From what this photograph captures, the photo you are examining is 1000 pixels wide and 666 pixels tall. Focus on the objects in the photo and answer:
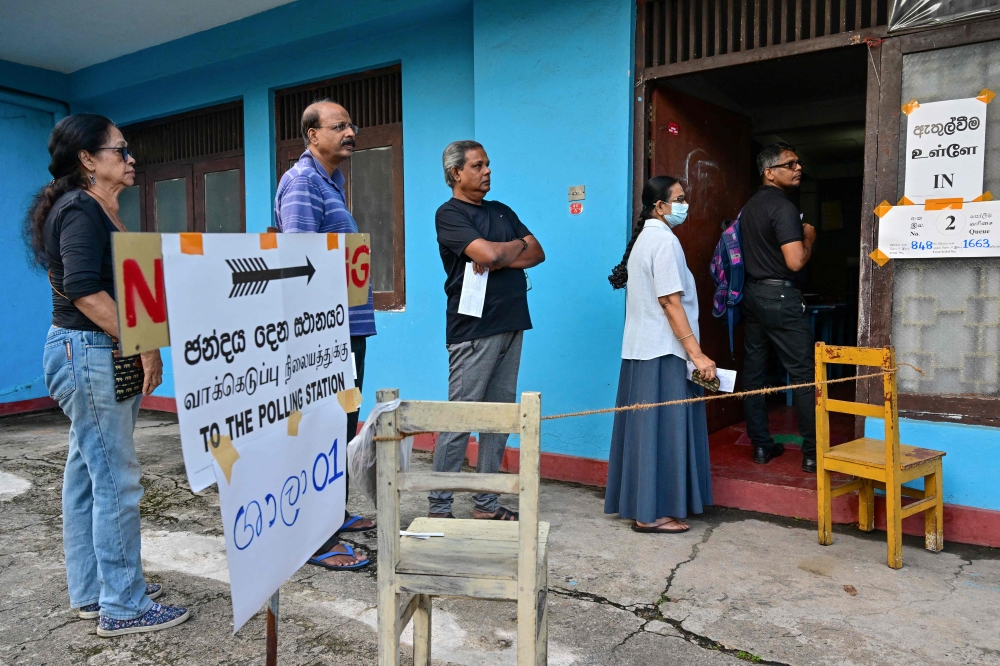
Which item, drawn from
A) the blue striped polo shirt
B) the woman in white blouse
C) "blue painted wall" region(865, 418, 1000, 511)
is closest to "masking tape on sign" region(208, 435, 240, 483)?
the blue striped polo shirt

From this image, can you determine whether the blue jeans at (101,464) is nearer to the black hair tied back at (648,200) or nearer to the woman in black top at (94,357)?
the woman in black top at (94,357)

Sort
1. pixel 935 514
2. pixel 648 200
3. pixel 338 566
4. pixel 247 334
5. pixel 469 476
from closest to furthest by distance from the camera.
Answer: pixel 247 334, pixel 469 476, pixel 338 566, pixel 935 514, pixel 648 200

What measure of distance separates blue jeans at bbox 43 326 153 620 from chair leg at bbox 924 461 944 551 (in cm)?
334

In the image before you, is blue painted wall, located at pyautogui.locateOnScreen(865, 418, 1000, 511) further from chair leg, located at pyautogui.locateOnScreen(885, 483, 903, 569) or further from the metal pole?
the metal pole

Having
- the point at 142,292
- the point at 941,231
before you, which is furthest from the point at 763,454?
the point at 142,292

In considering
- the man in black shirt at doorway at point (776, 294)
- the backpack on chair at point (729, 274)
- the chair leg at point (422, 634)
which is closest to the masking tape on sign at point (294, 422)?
the chair leg at point (422, 634)

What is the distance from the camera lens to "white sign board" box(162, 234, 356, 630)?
1.47 meters

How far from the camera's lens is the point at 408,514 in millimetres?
3947

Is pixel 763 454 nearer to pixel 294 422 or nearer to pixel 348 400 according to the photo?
pixel 348 400

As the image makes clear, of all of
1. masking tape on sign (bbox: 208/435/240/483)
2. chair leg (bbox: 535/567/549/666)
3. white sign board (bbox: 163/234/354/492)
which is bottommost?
chair leg (bbox: 535/567/549/666)

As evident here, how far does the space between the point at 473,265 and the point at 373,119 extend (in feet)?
9.14

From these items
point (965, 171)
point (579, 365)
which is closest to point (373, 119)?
point (579, 365)

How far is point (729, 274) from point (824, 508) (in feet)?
5.47

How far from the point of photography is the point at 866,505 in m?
3.52
